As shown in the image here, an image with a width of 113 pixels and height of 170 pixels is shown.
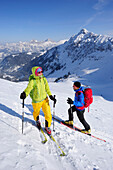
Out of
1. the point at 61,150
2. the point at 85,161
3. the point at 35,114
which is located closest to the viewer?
the point at 85,161

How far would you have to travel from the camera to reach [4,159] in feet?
9.62

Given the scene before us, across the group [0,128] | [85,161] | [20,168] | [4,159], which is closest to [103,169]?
[85,161]

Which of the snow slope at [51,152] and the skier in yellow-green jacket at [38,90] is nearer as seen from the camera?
the snow slope at [51,152]

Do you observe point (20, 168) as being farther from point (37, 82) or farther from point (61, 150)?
point (37, 82)

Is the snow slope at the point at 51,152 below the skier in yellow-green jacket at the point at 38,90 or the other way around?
below

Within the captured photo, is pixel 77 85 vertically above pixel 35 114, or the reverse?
pixel 77 85

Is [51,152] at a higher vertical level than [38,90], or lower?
lower

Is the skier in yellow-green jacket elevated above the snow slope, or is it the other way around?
the skier in yellow-green jacket

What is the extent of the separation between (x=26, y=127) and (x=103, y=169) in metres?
3.35

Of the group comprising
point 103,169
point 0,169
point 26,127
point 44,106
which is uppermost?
point 44,106

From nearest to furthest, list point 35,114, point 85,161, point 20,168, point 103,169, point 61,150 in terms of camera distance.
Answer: point 20,168 < point 103,169 < point 85,161 < point 61,150 < point 35,114

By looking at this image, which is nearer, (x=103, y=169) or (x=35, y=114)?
(x=103, y=169)

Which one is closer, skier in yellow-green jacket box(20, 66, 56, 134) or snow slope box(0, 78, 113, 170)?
snow slope box(0, 78, 113, 170)

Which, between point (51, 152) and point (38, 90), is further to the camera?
point (38, 90)
